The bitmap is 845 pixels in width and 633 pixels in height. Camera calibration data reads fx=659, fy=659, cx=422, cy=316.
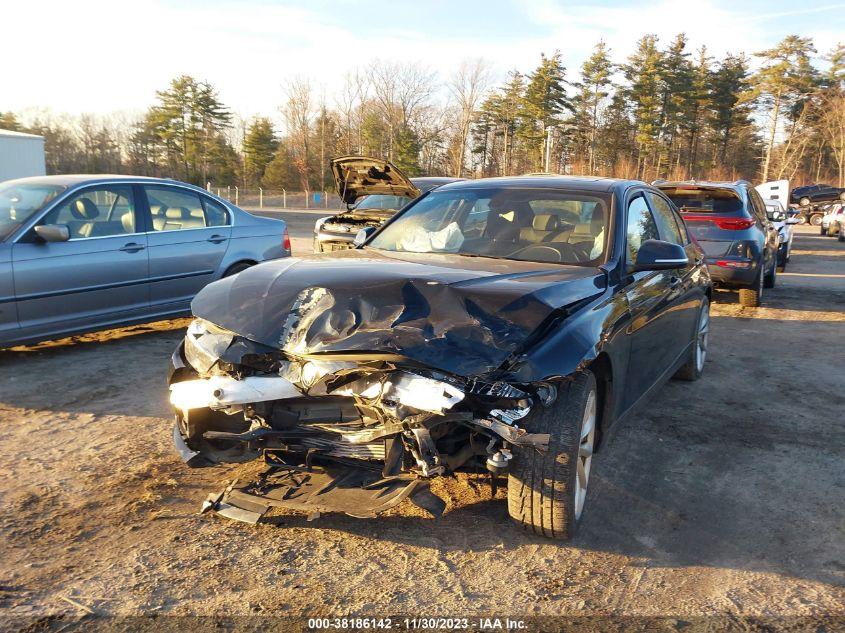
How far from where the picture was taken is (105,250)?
609 centimetres

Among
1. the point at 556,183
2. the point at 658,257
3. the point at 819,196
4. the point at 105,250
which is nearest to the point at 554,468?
the point at 658,257

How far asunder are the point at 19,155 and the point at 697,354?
116 ft

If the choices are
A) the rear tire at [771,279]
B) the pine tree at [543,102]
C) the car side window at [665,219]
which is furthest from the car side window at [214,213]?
the pine tree at [543,102]

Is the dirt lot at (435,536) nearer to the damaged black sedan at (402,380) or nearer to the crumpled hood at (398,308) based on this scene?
the damaged black sedan at (402,380)

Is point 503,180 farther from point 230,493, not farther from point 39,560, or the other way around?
point 39,560

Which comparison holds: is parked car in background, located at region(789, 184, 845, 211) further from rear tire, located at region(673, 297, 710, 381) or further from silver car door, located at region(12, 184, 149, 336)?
silver car door, located at region(12, 184, 149, 336)

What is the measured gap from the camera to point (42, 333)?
5656 millimetres

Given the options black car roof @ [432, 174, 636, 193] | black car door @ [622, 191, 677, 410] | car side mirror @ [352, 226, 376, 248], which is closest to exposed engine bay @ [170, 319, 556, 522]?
black car door @ [622, 191, 677, 410]

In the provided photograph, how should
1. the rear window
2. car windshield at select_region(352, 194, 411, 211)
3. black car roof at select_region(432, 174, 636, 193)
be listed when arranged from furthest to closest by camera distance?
car windshield at select_region(352, 194, 411, 211), the rear window, black car roof at select_region(432, 174, 636, 193)

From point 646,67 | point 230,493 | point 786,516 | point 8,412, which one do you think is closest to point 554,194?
point 786,516

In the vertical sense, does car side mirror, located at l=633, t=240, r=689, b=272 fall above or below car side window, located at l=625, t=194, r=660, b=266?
below

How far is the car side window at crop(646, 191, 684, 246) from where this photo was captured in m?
4.88

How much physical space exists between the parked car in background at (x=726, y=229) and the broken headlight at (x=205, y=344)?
7484 millimetres

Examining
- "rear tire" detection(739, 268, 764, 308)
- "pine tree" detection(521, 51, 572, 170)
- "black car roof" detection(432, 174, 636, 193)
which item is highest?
"pine tree" detection(521, 51, 572, 170)
